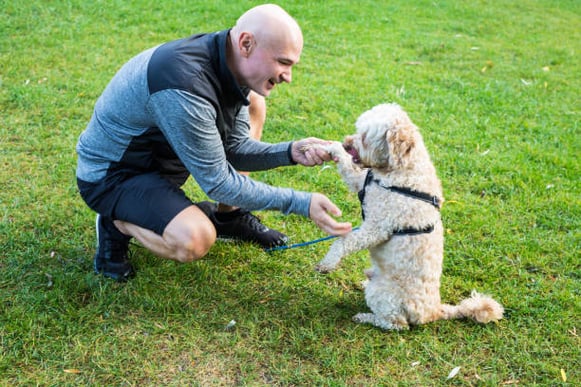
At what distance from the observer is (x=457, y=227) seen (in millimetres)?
4277

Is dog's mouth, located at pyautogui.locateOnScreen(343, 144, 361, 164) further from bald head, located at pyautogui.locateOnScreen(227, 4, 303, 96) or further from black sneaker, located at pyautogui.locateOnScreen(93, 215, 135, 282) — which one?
black sneaker, located at pyautogui.locateOnScreen(93, 215, 135, 282)

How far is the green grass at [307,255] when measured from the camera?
121 inches

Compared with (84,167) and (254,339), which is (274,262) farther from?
(84,167)

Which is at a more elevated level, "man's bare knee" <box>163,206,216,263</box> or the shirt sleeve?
the shirt sleeve

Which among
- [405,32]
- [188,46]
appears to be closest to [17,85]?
[188,46]

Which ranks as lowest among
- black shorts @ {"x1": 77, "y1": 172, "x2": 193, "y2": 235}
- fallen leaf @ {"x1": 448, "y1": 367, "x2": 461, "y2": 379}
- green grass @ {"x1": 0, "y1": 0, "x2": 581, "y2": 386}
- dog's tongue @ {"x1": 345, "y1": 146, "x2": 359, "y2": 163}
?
fallen leaf @ {"x1": 448, "y1": 367, "x2": 461, "y2": 379}

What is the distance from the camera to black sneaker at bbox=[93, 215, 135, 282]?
347 centimetres

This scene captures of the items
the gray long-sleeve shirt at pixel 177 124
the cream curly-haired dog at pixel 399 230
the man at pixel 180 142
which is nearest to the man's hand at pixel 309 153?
the man at pixel 180 142

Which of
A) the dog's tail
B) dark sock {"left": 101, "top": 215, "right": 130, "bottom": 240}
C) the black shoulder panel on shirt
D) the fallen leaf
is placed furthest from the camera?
dark sock {"left": 101, "top": 215, "right": 130, "bottom": 240}

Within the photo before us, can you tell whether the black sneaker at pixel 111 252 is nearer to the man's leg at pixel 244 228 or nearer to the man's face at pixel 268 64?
the man's leg at pixel 244 228

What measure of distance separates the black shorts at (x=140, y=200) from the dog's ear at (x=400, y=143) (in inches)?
50.3

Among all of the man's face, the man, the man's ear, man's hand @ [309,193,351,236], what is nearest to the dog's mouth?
the man

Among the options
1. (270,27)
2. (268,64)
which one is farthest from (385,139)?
(270,27)

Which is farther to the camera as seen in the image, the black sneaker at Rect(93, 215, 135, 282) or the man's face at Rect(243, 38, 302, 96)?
the black sneaker at Rect(93, 215, 135, 282)
